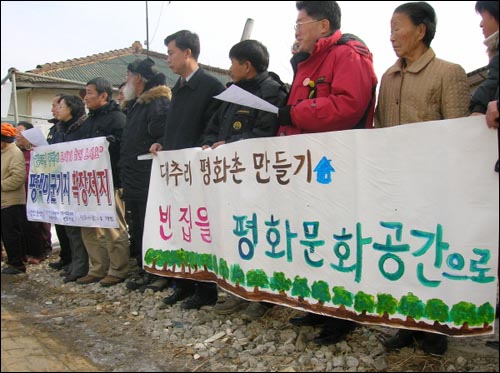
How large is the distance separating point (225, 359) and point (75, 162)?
9.32 ft

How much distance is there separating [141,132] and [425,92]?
2.67 m

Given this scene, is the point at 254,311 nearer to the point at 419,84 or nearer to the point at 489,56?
the point at 419,84

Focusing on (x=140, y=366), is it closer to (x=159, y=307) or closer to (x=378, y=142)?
(x=159, y=307)

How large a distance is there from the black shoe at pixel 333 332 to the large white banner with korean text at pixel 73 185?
93.1 inches

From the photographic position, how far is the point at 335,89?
296 centimetres

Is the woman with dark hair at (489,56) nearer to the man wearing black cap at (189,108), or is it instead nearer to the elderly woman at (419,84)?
the elderly woman at (419,84)

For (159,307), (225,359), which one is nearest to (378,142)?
(225,359)

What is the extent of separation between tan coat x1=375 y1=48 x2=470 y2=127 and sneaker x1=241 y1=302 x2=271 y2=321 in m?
1.60

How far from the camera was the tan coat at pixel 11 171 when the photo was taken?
5.36 m

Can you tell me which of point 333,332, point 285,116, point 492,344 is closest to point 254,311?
point 333,332

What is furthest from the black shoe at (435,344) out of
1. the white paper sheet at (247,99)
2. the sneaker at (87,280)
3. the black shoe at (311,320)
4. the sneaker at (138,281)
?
the sneaker at (87,280)

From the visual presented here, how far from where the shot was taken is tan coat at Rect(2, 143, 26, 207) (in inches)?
211

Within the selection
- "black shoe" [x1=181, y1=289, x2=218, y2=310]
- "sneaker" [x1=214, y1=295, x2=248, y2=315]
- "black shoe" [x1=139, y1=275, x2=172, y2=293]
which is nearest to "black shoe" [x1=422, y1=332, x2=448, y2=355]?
"sneaker" [x1=214, y1=295, x2=248, y2=315]

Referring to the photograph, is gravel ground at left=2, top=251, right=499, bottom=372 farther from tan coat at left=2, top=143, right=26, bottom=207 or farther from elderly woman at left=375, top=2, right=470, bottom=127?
tan coat at left=2, top=143, right=26, bottom=207
